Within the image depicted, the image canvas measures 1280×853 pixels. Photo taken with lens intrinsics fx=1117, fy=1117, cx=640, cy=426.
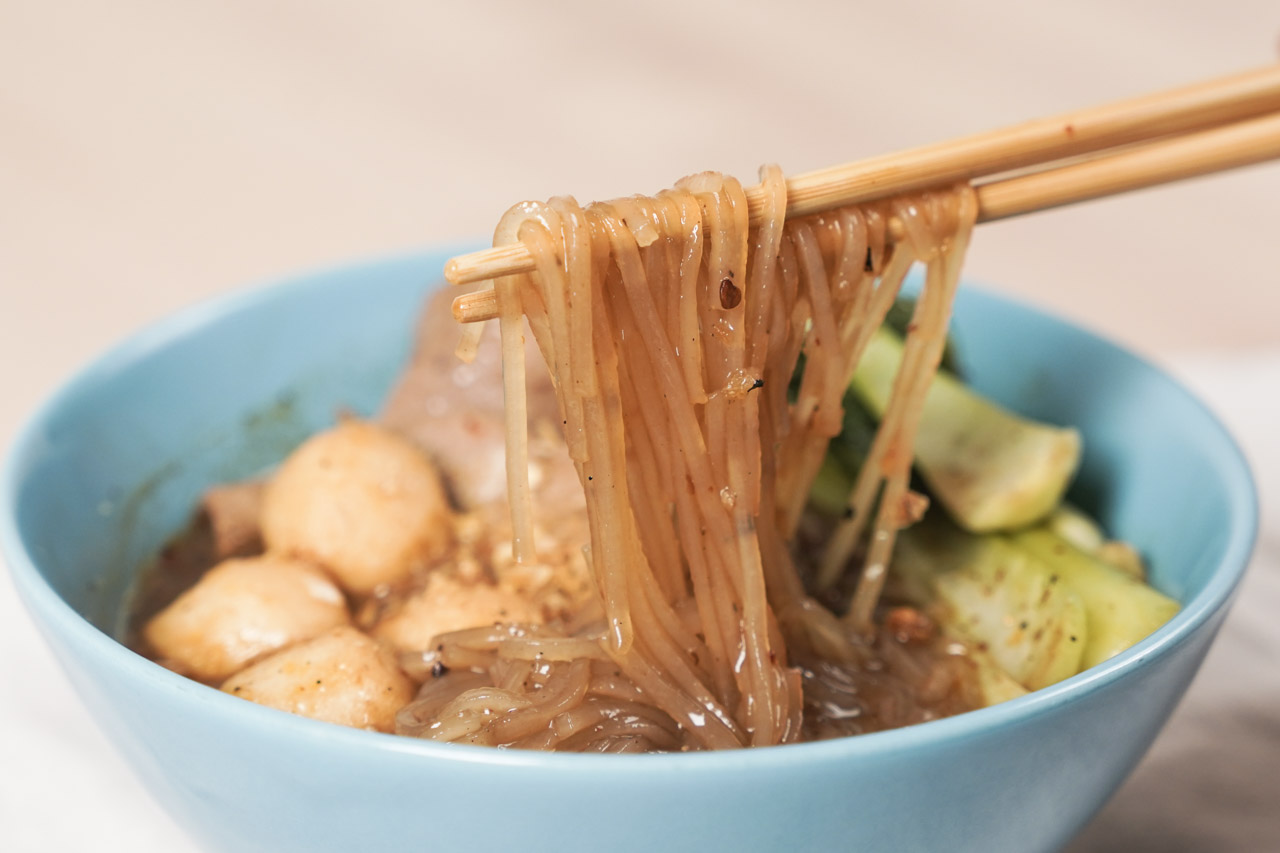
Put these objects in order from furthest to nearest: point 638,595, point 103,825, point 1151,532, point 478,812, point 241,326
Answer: point 241,326, point 1151,532, point 103,825, point 638,595, point 478,812

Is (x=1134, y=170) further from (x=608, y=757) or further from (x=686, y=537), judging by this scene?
(x=608, y=757)

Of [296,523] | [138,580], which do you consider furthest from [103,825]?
[296,523]

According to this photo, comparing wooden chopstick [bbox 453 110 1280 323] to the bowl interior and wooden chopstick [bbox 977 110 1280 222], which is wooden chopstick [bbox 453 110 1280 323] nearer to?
wooden chopstick [bbox 977 110 1280 222]

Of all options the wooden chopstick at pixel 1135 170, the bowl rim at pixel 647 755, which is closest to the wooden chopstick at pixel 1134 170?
the wooden chopstick at pixel 1135 170

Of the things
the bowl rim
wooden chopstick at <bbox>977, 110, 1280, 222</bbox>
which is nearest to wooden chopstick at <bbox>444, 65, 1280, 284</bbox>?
wooden chopstick at <bbox>977, 110, 1280, 222</bbox>

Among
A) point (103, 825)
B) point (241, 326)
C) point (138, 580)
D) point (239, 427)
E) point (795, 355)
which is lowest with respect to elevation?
point (103, 825)

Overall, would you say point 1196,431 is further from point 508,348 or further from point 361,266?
point 361,266

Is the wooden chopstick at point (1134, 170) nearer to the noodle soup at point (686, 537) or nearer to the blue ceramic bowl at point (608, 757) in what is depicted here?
the noodle soup at point (686, 537)
